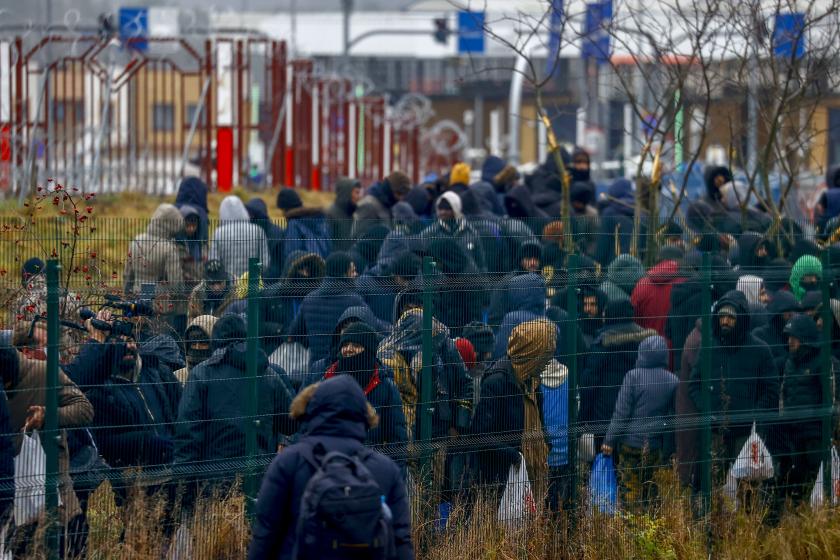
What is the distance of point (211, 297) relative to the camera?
7629 millimetres

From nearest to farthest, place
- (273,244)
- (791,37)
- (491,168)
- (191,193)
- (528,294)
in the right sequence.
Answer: (528,294) → (273,244) → (791,37) → (191,193) → (491,168)

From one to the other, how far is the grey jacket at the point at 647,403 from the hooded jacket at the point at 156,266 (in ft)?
9.44

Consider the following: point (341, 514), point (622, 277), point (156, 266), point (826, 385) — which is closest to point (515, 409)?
point (622, 277)

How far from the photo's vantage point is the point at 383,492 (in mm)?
5895

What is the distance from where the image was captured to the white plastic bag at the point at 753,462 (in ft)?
31.0

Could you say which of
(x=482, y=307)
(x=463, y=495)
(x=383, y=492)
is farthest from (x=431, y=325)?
(x=383, y=492)

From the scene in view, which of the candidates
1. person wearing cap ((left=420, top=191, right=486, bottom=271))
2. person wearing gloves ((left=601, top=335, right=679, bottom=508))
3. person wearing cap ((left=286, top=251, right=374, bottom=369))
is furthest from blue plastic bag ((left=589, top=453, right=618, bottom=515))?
person wearing cap ((left=286, top=251, right=374, bottom=369))

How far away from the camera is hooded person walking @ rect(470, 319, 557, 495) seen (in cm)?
838

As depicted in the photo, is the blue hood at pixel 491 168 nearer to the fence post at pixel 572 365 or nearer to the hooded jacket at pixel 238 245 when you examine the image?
the hooded jacket at pixel 238 245

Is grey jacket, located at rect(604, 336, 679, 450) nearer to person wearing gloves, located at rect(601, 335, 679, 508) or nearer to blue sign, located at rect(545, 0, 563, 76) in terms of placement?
person wearing gloves, located at rect(601, 335, 679, 508)

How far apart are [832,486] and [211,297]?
15.6ft

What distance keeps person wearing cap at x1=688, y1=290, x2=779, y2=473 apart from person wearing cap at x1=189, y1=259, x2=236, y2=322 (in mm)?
3369

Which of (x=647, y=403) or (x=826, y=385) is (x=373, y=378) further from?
(x=826, y=385)

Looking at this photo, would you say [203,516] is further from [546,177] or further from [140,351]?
[546,177]
